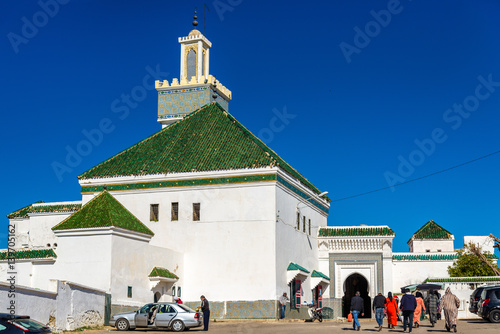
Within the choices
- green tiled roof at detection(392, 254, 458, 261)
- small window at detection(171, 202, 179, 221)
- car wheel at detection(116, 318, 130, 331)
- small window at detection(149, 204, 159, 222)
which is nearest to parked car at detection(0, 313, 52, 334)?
car wheel at detection(116, 318, 130, 331)

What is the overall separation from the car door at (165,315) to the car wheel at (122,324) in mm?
1145

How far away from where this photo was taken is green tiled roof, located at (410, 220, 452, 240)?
46.7m

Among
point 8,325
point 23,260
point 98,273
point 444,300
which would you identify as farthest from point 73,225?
point 444,300

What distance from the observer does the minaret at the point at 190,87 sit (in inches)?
1580

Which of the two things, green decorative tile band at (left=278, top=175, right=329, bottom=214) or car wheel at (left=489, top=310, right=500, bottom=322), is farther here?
green decorative tile band at (left=278, top=175, right=329, bottom=214)

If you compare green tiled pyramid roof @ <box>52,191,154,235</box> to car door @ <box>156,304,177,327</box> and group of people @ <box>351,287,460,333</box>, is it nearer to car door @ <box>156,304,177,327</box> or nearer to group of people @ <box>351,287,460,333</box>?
car door @ <box>156,304,177,327</box>

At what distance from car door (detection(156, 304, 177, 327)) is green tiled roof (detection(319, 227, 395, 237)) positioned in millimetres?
15813

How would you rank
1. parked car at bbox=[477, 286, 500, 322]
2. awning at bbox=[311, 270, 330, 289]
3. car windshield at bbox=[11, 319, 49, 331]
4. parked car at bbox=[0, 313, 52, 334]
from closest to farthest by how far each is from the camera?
parked car at bbox=[0, 313, 52, 334], car windshield at bbox=[11, 319, 49, 331], parked car at bbox=[477, 286, 500, 322], awning at bbox=[311, 270, 330, 289]

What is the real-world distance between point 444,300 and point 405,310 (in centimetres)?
129

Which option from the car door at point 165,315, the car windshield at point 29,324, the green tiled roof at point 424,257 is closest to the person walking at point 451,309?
the car door at point 165,315

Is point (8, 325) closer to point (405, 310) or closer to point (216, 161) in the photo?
point (405, 310)

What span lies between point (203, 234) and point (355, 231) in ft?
33.2

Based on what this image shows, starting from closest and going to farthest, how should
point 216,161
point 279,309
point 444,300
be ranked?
1. point 444,300
2. point 279,309
3. point 216,161

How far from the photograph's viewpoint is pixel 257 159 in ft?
102
